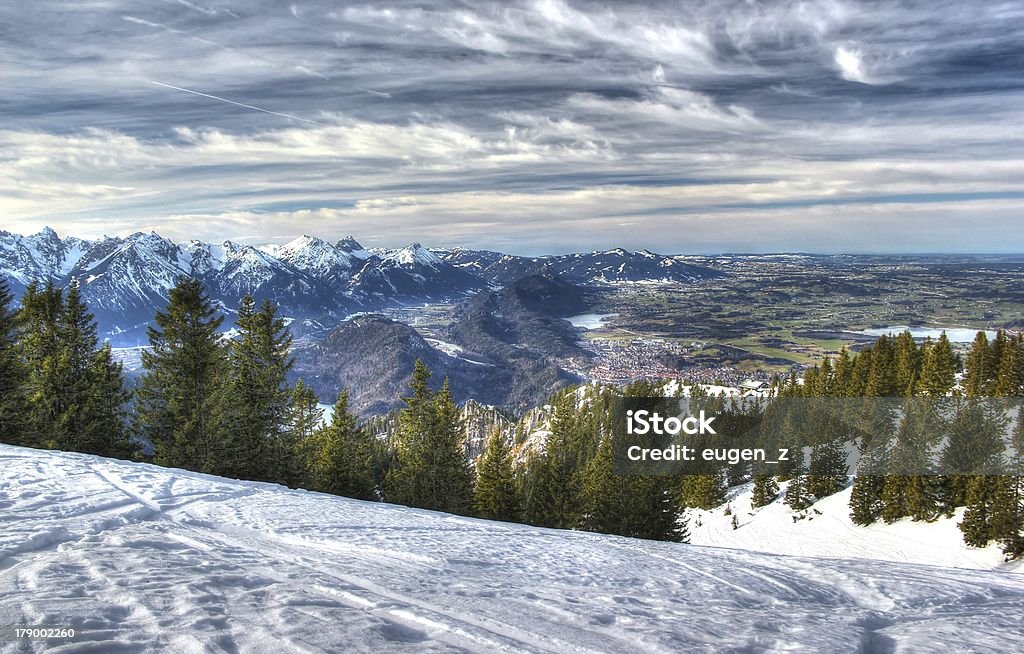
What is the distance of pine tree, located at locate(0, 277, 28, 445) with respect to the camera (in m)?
24.9

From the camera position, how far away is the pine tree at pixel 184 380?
85.4 feet

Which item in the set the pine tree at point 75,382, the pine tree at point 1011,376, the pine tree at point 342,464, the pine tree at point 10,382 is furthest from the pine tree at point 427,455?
the pine tree at point 1011,376

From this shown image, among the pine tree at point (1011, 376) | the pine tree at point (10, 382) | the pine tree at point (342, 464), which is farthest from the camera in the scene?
the pine tree at point (1011, 376)

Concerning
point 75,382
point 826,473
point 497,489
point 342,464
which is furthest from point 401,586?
point 826,473

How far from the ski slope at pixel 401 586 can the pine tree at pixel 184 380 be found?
34.6 ft

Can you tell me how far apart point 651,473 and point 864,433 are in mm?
44235

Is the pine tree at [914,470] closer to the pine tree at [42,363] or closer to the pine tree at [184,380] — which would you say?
the pine tree at [184,380]

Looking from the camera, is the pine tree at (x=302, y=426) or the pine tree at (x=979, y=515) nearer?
the pine tree at (x=302, y=426)

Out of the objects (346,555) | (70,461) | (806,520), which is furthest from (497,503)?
(806,520)

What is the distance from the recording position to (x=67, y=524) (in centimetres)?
1031

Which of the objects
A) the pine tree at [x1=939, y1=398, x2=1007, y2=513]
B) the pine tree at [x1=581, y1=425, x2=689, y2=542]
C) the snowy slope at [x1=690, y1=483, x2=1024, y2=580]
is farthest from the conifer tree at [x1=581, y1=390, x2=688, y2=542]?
the pine tree at [x1=939, y1=398, x2=1007, y2=513]

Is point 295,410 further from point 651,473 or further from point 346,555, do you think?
point 651,473

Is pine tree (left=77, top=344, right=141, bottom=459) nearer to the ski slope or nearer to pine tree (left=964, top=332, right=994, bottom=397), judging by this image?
the ski slope

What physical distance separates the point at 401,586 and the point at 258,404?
72.5ft
